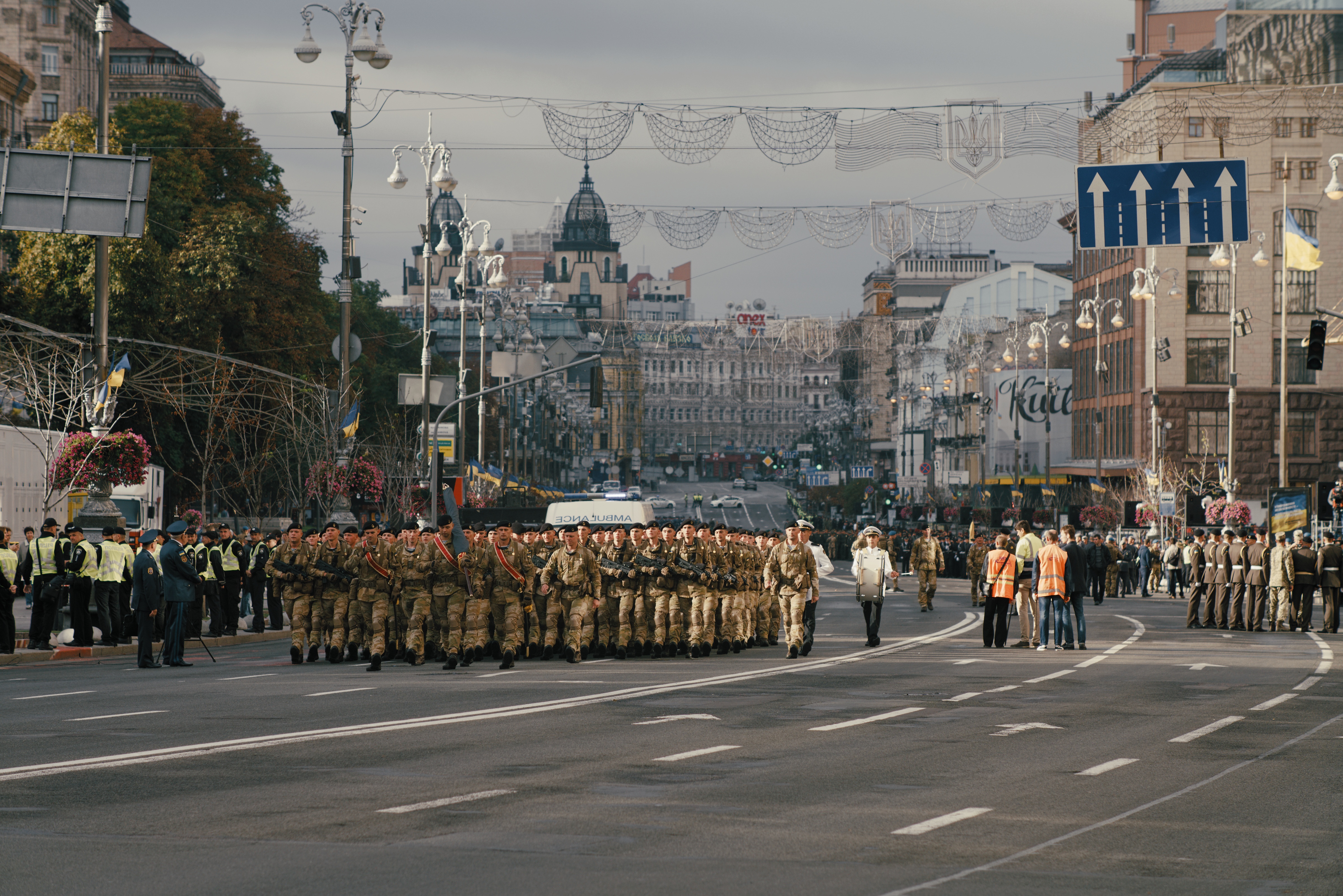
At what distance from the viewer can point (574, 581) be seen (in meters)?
20.6

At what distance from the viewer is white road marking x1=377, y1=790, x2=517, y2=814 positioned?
9.67 m

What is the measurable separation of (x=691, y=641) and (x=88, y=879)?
49.0ft

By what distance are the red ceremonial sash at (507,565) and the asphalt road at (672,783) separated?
3.53 feet

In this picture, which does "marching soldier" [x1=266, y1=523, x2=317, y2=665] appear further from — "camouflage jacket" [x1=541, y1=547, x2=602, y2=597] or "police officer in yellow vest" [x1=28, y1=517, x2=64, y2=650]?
"police officer in yellow vest" [x1=28, y1=517, x2=64, y2=650]

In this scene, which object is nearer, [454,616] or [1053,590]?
[454,616]

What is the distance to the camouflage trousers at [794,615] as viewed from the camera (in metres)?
22.0

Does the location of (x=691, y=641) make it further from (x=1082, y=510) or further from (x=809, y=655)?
(x=1082, y=510)

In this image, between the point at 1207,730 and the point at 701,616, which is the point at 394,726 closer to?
the point at 1207,730

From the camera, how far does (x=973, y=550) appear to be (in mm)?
41250

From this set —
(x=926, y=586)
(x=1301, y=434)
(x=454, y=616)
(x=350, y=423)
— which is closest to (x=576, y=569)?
(x=454, y=616)

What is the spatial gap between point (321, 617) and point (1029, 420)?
86.4 metres

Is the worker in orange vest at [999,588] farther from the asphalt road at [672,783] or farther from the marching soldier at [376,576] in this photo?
the marching soldier at [376,576]

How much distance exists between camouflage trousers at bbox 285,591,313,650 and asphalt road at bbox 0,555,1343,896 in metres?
1.70

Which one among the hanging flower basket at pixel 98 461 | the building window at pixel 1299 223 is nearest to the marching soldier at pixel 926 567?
the hanging flower basket at pixel 98 461
